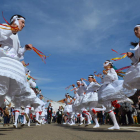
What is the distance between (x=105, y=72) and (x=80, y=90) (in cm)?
553

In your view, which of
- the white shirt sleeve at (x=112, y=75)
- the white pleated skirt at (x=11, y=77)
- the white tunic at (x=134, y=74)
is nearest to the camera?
the white pleated skirt at (x=11, y=77)

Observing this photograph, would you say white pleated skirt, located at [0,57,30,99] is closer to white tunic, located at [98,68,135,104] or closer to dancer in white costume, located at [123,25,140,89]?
dancer in white costume, located at [123,25,140,89]

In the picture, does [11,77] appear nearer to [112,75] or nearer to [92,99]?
[112,75]

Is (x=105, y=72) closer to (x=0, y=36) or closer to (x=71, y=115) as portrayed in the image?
(x=0, y=36)

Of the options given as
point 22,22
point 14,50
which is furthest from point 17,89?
point 22,22

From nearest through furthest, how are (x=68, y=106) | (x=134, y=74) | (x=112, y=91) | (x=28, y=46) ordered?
(x=134, y=74)
(x=28, y=46)
(x=112, y=91)
(x=68, y=106)

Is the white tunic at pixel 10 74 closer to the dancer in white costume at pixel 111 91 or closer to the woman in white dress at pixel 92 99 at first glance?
the dancer in white costume at pixel 111 91

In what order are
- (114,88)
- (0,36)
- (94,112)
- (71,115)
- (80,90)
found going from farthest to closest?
(71,115) < (80,90) < (94,112) < (114,88) < (0,36)

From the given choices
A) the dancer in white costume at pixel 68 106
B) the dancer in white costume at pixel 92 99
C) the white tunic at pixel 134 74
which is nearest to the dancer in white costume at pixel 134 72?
the white tunic at pixel 134 74

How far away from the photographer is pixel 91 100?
849cm

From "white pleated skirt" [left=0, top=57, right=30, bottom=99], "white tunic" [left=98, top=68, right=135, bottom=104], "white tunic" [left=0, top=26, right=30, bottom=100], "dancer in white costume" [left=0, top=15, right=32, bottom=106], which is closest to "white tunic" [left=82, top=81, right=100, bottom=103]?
"white tunic" [left=98, top=68, right=135, bottom=104]

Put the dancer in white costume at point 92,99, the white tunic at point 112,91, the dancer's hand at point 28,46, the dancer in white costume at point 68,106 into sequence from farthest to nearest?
the dancer in white costume at point 68,106 < the dancer in white costume at point 92,99 < the white tunic at point 112,91 < the dancer's hand at point 28,46

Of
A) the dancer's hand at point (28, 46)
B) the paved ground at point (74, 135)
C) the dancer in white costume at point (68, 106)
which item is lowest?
the paved ground at point (74, 135)

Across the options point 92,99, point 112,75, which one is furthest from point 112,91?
point 92,99
